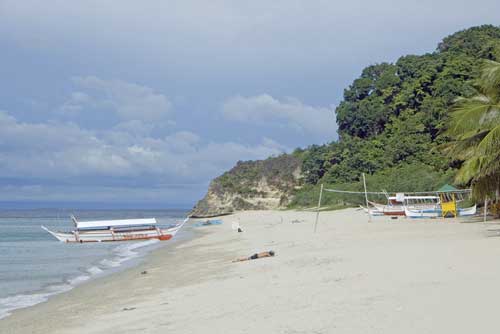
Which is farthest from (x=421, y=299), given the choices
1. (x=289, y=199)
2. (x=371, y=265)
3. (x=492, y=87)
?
(x=289, y=199)

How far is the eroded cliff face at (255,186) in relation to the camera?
83.1 metres

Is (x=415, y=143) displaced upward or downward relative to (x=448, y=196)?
upward

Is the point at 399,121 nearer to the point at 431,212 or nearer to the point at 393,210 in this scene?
the point at 393,210

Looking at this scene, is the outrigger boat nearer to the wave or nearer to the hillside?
the wave

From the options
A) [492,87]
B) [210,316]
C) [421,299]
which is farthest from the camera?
[492,87]

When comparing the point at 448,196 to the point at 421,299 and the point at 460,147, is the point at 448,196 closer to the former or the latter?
the point at 460,147

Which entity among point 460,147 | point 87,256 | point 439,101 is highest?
point 439,101

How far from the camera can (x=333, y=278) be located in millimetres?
10766

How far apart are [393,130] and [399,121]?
1212 mm

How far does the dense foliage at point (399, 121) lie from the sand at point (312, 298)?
35.1 meters

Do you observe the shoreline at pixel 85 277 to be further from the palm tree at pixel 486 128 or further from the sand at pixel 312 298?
the palm tree at pixel 486 128

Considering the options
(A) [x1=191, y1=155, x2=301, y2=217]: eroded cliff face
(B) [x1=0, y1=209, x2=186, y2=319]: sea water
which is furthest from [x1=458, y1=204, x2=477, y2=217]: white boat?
(A) [x1=191, y1=155, x2=301, y2=217]: eroded cliff face

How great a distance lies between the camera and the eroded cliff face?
8312 centimetres

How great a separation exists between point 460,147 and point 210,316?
16975mm
